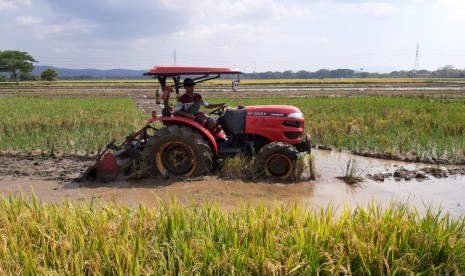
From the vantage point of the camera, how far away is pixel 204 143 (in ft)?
21.6

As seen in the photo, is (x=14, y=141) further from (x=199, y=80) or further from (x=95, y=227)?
(x=95, y=227)

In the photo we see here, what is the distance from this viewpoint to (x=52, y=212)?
3.87m

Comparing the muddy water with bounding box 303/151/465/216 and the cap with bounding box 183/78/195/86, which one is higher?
the cap with bounding box 183/78/195/86

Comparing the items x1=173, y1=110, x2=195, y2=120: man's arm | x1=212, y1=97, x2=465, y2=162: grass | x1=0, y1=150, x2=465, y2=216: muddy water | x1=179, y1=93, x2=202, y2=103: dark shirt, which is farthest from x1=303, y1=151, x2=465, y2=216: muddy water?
x1=179, y1=93, x2=202, y2=103: dark shirt

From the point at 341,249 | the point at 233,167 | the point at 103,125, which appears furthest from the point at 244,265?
the point at 103,125

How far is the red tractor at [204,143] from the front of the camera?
6.52 metres

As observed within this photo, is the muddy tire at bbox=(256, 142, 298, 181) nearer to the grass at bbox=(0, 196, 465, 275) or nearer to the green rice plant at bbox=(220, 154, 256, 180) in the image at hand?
the green rice plant at bbox=(220, 154, 256, 180)

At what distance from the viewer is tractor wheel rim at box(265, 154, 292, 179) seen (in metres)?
6.61

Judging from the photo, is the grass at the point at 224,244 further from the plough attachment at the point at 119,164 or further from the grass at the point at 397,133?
the grass at the point at 397,133

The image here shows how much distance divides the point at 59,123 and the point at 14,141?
2383 millimetres

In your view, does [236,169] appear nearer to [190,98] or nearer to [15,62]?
[190,98]

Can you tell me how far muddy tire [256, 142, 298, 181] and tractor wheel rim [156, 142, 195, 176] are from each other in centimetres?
114

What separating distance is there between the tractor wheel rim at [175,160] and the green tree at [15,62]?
6318 cm

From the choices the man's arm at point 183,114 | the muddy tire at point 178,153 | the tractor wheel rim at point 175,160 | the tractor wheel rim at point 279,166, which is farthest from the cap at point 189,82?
the tractor wheel rim at point 279,166
